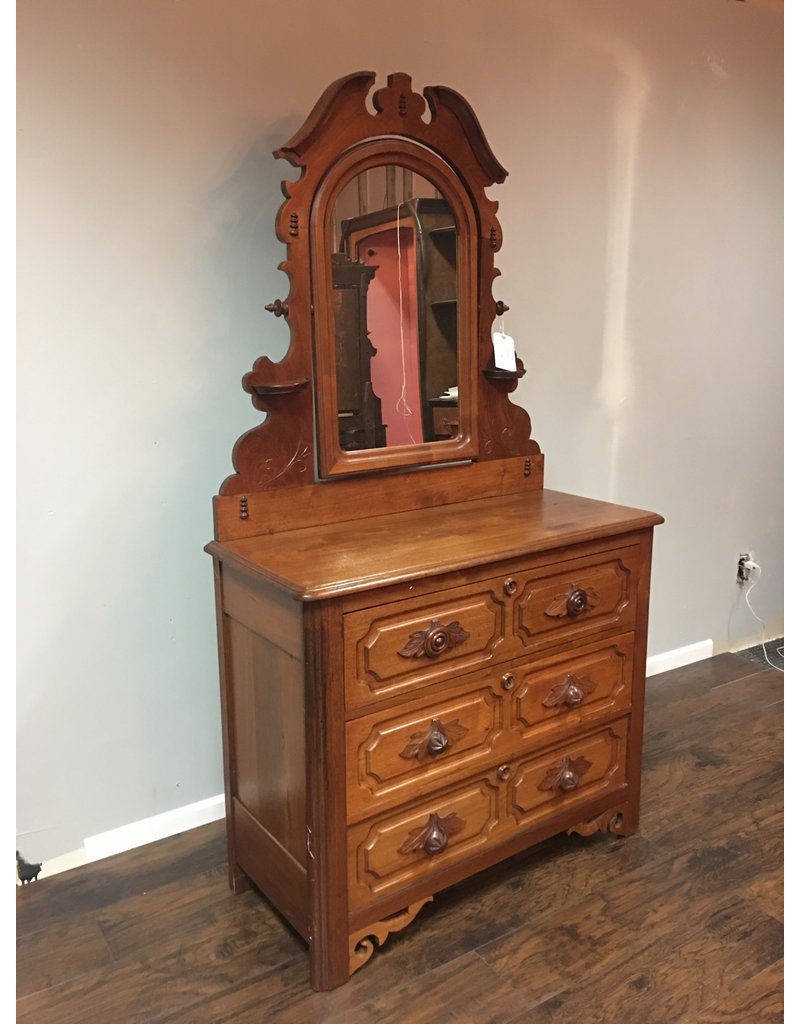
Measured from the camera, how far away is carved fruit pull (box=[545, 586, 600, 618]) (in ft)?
5.89

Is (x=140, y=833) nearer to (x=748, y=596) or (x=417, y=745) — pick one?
(x=417, y=745)

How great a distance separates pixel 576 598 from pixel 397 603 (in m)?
0.48

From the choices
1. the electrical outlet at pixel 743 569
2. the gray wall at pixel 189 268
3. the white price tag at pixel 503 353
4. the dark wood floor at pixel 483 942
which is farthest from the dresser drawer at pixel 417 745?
the electrical outlet at pixel 743 569

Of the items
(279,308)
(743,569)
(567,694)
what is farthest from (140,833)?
(743,569)

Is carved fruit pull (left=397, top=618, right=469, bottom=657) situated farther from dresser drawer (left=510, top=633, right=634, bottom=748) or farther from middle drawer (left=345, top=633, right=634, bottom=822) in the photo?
dresser drawer (left=510, top=633, right=634, bottom=748)

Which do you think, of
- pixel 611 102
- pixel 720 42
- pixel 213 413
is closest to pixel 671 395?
pixel 611 102

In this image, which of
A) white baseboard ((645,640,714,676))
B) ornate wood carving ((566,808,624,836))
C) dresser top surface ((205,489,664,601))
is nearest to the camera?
dresser top surface ((205,489,664,601))

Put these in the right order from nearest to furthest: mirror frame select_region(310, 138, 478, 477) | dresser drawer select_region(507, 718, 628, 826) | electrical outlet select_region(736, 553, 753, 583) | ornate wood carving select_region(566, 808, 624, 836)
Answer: mirror frame select_region(310, 138, 478, 477) → dresser drawer select_region(507, 718, 628, 826) → ornate wood carving select_region(566, 808, 624, 836) → electrical outlet select_region(736, 553, 753, 583)

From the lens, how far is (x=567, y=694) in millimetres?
1846

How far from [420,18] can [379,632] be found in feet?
4.98

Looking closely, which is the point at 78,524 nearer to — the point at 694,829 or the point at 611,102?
the point at 694,829

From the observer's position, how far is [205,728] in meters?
2.06

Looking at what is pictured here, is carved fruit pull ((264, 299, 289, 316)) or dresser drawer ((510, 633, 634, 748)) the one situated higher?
carved fruit pull ((264, 299, 289, 316))

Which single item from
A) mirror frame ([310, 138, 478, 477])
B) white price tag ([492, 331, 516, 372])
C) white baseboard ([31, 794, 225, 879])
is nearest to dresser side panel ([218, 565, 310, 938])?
white baseboard ([31, 794, 225, 879])
